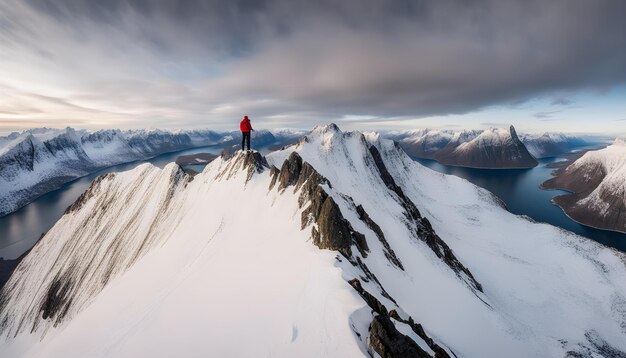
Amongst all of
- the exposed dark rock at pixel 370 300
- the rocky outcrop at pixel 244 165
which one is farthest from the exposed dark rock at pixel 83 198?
the exposed dark rock at pixel 370 300

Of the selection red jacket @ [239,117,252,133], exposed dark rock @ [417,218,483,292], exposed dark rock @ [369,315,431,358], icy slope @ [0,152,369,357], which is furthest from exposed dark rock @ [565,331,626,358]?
red jacket @ [239,117,252,133]

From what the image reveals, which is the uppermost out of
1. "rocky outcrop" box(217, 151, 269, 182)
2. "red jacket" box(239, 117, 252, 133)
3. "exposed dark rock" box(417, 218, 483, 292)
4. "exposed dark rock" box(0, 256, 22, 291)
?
"red jacket" box(239, 117, 252, 133)

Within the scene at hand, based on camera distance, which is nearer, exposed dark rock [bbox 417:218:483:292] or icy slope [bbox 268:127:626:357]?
icy slope [bbox 268:127:626:357]

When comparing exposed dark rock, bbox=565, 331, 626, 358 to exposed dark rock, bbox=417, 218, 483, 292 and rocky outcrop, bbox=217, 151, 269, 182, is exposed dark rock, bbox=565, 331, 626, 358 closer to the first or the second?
exposed dark rock, bbox=417, 218, 483, 292

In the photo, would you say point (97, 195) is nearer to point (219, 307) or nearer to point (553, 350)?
point (219, 307)

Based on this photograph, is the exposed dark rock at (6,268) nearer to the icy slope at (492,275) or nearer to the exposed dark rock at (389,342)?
the icy slope at (492,275)

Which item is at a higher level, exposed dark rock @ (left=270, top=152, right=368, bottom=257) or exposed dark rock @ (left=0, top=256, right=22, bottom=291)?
exposed dark rock @ (left=270, top=152, right=368, bottom=257)
